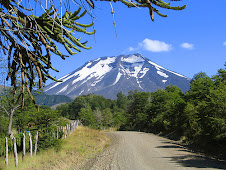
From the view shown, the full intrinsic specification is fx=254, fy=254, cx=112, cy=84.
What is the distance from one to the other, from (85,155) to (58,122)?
98.1 inches

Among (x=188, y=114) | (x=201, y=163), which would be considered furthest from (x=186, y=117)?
(x=201, y=163)

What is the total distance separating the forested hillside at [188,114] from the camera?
1468cm

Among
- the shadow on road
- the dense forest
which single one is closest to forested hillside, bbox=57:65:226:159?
the dense forest

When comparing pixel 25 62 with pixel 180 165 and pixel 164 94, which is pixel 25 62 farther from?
pixel 164 94

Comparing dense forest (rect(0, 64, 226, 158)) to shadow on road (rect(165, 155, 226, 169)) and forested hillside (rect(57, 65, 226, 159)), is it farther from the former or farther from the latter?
shadow on road (rect(165, 155, 226, 169))

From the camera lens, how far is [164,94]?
42000mm

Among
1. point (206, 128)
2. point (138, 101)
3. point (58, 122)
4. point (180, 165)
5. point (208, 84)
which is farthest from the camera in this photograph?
point (138, 101)

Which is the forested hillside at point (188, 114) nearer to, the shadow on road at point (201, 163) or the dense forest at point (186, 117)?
the dense forest at point (186, 117)

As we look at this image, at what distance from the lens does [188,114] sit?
2228cm

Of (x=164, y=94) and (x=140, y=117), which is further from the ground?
(x=164, y=94)

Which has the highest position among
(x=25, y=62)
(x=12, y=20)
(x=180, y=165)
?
(x=12, y=20)

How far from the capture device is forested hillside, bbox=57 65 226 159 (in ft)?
48.2

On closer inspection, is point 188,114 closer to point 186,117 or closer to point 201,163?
point 186,117

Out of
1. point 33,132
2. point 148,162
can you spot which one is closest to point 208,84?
point 148,162
